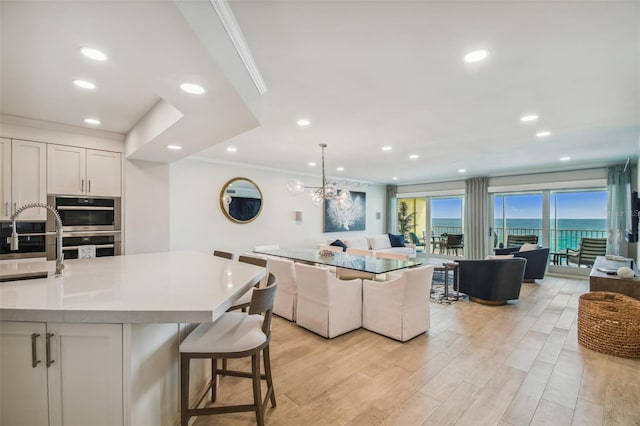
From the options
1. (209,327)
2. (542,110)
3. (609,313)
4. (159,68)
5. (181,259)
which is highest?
(542,110)

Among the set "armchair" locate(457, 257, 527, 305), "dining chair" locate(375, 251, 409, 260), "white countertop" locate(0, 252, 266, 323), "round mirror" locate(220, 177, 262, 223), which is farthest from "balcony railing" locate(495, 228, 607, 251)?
"white countertop" locate(0, 252, 266, 323)

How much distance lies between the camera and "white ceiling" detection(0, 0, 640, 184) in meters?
1.51

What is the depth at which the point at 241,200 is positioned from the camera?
6.08 metres

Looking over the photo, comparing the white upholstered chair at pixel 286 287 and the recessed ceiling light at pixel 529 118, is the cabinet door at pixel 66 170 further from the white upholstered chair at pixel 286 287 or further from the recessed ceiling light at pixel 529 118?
the recessed ceiling light at pixel 529 118

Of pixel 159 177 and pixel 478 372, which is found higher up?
pixel 159 177

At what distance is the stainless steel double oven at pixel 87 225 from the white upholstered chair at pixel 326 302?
2.51 metres

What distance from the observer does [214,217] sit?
18.6 feet

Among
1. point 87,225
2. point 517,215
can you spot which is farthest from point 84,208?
point 517,215

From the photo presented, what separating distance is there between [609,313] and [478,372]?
1.67 metres

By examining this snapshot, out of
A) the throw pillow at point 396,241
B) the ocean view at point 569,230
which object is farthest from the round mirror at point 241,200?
the ocean view at point 569,230

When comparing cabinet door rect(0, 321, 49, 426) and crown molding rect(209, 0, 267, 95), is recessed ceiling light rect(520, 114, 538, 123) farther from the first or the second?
cabinet door rect(0, 321, 49, 426)

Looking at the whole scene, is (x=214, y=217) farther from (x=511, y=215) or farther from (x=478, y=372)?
(x=511, y=215)

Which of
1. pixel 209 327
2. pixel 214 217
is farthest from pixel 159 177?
pixel 209 327

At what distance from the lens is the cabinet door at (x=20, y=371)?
1340mm
